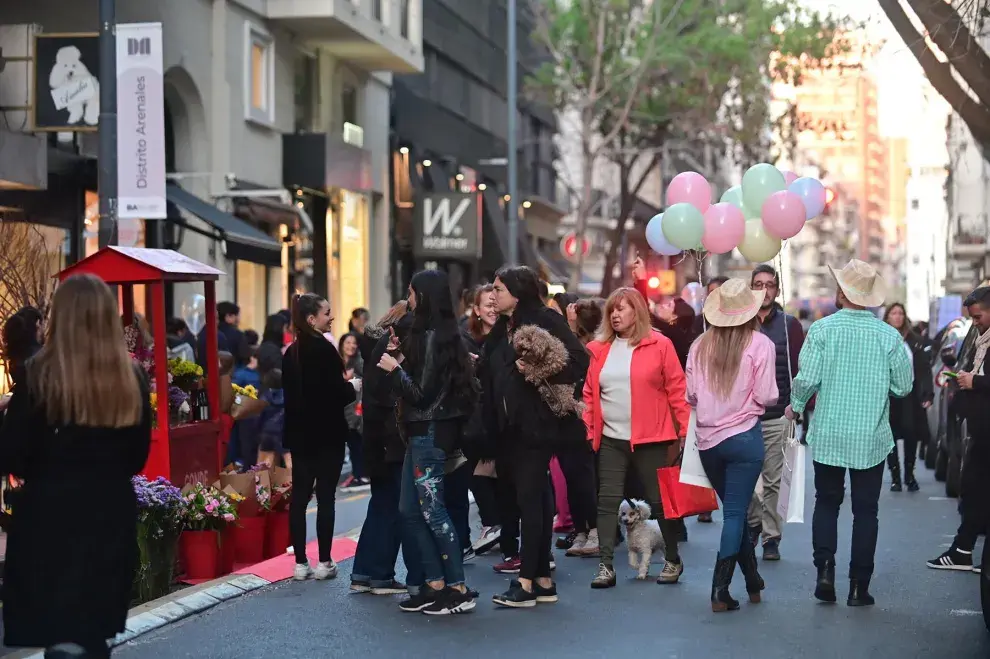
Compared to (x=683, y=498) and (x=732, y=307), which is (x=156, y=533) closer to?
(x=683, y=498)

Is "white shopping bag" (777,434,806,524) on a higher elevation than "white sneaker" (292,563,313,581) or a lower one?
higher

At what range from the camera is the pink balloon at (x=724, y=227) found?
1345 centimetres

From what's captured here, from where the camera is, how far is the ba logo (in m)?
18.8

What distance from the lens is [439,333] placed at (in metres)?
9.15

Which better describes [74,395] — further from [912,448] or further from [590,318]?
[912,448]

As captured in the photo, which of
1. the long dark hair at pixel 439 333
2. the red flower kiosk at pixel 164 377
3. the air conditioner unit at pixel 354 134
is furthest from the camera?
the air conditioner unit at pixel 354 134

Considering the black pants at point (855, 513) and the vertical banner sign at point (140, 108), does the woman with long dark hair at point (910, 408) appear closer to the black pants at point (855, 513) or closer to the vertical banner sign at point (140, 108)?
the black pants at point (855, 513)

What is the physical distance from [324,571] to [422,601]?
1321 mm

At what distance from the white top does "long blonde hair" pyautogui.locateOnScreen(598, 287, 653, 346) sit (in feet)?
0.26

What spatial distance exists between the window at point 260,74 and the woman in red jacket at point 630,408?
16.7 m

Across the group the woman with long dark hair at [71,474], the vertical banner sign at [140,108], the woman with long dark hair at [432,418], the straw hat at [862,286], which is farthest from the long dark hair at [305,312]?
the vertical banner sign at [140,108]

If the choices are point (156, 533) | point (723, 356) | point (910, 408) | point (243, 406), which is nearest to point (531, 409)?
point (723, 356)

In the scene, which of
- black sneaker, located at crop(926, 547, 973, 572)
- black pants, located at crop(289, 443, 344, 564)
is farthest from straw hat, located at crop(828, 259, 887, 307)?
black pants, located at crop(289, 443, 344, 564)

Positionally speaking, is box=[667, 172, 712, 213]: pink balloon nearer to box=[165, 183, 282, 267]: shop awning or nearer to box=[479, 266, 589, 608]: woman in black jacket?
box=[479, 266, 589, 608]: woman in black jacket
